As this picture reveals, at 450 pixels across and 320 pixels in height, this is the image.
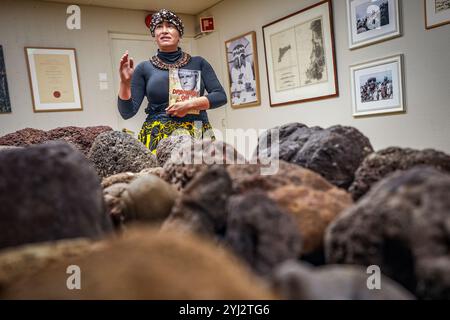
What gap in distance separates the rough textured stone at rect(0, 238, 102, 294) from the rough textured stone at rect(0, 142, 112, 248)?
18 millimetres

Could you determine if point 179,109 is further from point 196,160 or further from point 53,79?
point 53,79

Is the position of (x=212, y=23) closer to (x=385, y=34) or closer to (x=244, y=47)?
(x=244, y=47)

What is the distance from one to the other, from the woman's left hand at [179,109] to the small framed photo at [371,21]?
1.81 meters

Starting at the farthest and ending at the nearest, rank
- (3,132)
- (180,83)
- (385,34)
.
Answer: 1. (3,132)
2. (385,34)
3. (180,83)

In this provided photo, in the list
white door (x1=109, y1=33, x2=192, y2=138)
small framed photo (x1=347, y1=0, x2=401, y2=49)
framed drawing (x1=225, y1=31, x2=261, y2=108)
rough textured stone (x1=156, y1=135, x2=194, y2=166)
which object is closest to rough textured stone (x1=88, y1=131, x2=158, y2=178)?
rough textured stone (x1=156, y1=135, x2=194, y2=166)

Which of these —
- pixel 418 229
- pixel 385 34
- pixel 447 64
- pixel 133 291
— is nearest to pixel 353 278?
pixel 418 229

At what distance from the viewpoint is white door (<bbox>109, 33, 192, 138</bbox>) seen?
14.7ft

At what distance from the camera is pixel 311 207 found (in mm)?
641

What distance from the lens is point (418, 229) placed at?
1.50ft

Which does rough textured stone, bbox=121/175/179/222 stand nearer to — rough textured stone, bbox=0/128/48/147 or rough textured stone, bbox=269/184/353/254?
rough textured stone, bbox=269/184/353/254

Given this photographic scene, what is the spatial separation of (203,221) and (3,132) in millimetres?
3907

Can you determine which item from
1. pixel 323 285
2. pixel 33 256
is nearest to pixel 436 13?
pixel 323 285

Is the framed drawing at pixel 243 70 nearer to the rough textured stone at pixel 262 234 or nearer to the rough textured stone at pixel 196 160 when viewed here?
the rough textured stone at pixel 196 160

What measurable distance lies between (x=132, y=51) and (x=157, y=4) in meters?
0.62
